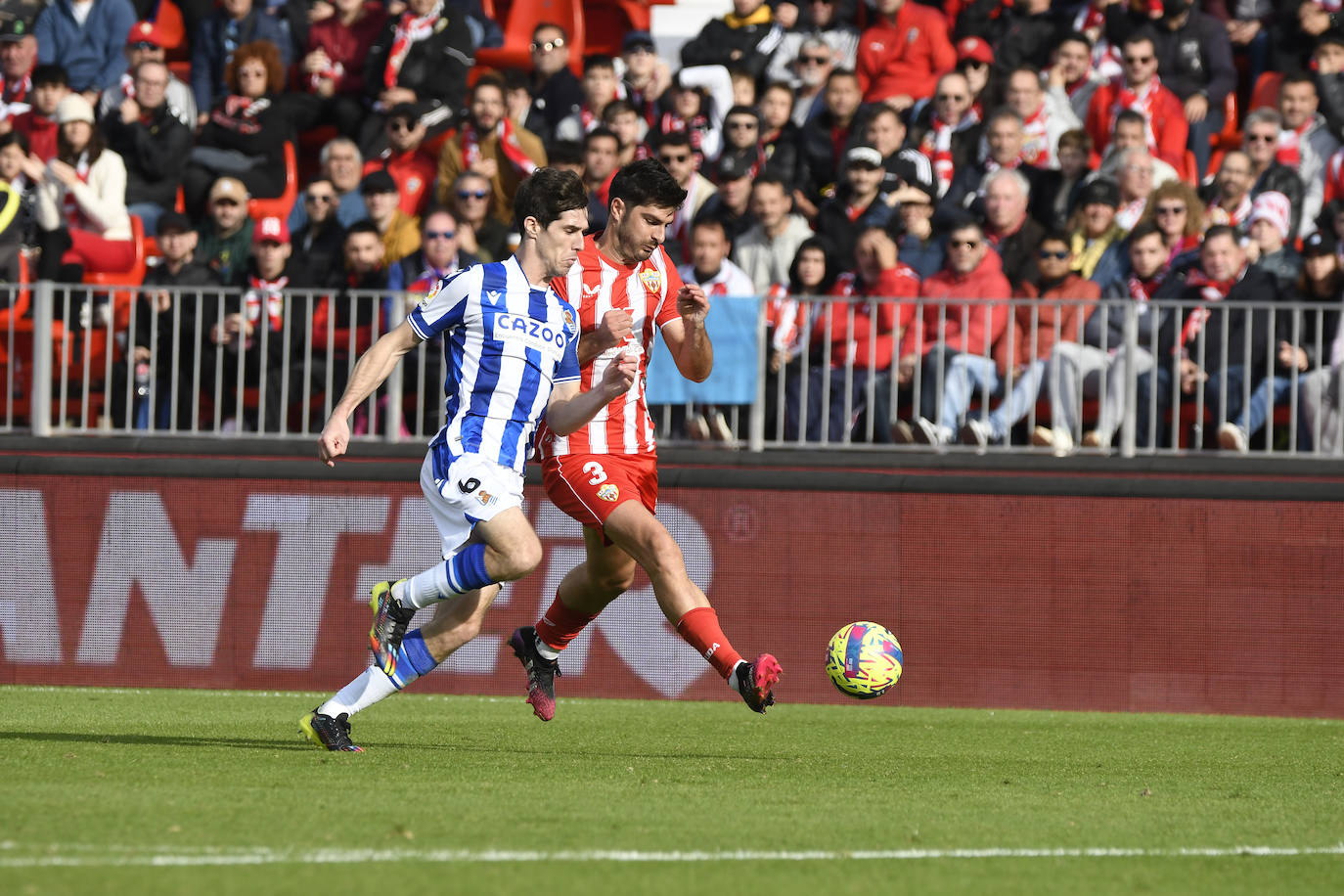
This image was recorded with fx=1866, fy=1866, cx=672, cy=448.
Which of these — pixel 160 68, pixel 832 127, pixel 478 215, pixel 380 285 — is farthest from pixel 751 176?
pixel 160 68

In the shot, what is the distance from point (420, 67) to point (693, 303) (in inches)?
329

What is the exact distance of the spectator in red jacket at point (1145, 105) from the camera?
1443 centimetres

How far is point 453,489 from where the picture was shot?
24.6 ft

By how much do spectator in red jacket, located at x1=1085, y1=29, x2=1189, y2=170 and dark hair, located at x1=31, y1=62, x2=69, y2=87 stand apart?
8319 mm

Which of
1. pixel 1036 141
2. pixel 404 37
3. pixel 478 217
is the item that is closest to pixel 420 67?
pixel 404 37

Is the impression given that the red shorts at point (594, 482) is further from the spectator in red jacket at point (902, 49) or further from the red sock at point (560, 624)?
the spectator in red jacket at point (902, 49)

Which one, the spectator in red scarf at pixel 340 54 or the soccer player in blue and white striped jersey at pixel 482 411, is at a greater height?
the spectator in red scarf at pixel 340 54

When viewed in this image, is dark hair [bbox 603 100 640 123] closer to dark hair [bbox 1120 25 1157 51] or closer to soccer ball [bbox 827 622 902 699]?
dark hair [bbox 1120 25 1157 51]

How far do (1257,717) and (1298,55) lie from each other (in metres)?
6.39

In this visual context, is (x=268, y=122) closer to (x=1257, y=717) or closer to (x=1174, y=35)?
(x=1174, y=35)

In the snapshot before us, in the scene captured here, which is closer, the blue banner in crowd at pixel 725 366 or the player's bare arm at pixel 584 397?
the player's bare arm at pixel 584 397

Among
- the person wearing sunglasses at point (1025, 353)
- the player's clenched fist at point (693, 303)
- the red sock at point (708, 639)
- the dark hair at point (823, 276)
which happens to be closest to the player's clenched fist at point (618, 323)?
the player's clenched fist at point (693, 303)

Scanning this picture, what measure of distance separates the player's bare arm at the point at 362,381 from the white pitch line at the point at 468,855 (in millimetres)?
2234

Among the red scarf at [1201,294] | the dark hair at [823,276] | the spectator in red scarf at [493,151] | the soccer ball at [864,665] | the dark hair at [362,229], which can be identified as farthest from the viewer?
the spectator in red scarf at [493,151]
